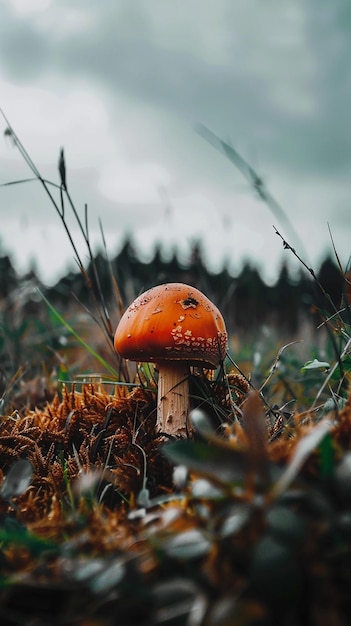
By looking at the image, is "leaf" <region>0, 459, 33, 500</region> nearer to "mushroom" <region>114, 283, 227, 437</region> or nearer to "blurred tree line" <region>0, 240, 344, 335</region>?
"mushroom" <region>114, 283, 227, 437</region>

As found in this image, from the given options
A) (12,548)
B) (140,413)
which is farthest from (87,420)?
(12,548)

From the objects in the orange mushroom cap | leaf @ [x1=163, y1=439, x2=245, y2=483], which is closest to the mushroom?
the orange mushroom cap

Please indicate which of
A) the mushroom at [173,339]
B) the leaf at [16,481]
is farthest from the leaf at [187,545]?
the mushroom at [173,339]

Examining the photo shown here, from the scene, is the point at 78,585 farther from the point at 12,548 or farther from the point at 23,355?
the point at 23,355

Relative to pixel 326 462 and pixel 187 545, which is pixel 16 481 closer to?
pixel 187 545

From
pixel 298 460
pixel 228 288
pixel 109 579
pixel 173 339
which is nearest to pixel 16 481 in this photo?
pixel 109 579

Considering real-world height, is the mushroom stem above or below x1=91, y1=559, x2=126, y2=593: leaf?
below

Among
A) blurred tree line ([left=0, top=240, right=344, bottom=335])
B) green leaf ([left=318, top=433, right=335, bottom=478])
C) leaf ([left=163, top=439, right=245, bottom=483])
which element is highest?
leaf ([left=163, top=439, right=245, bottom=483])

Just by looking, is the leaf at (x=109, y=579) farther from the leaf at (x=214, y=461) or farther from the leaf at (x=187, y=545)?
the leaf at (x=214, y=461)
